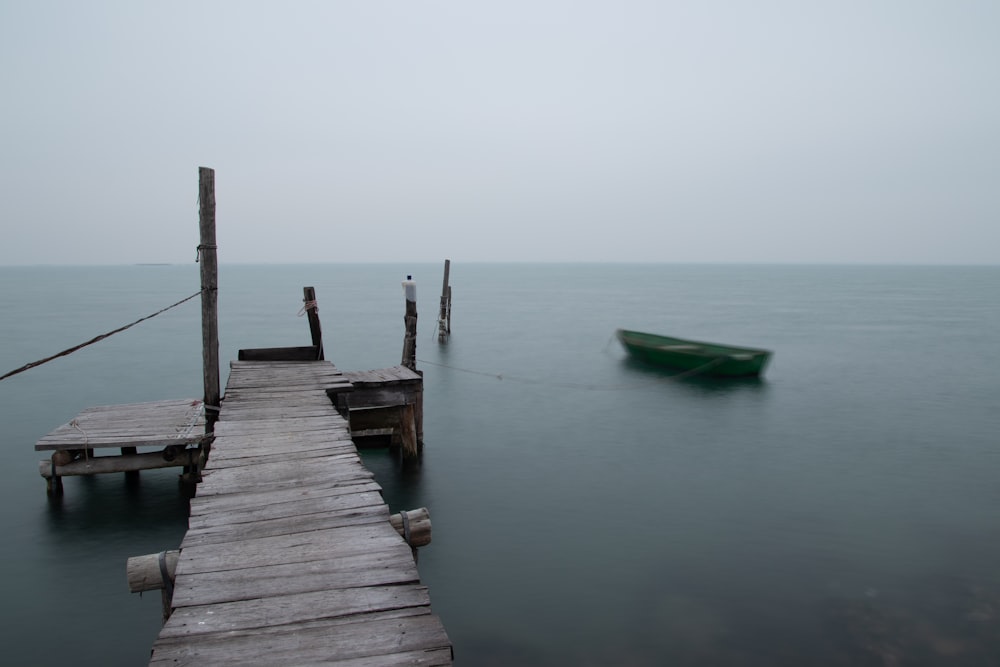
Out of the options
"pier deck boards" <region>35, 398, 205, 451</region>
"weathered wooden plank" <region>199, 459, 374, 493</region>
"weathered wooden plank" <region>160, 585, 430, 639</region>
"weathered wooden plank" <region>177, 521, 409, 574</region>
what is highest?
"weathered wooden plank" <region>199, 459, 374, 493</region>

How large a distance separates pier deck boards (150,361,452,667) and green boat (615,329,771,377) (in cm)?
2102

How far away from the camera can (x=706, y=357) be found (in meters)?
27.3

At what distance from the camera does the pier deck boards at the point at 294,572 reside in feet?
13.9

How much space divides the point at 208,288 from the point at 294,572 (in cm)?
721

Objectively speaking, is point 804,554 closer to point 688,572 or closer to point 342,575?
point 688,572

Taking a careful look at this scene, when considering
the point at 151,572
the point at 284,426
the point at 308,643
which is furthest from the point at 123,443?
the point at 308,643

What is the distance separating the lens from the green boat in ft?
87.1

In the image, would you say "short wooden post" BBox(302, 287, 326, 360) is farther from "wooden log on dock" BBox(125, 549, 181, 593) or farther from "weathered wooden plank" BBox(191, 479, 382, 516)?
"wooden log on dock" BBox(125, 549, 181, 593)

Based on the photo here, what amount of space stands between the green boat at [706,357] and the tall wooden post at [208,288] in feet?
65.5

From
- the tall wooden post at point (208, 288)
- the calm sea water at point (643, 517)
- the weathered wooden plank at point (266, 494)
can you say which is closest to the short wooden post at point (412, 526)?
the weathered wooden plank at point (266, 494)

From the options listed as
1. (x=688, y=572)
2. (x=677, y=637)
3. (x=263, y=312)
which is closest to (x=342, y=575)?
(x=677, y=637)

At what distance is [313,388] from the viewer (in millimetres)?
11922

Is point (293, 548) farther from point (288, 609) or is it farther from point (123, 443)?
point (123, 443)

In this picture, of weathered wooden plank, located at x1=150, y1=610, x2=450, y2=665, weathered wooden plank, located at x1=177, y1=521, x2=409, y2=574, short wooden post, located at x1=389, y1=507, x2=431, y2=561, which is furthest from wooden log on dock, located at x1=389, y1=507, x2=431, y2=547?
weathered wooden plank, located at x1=150, y1=610, x2=450, y2=665
